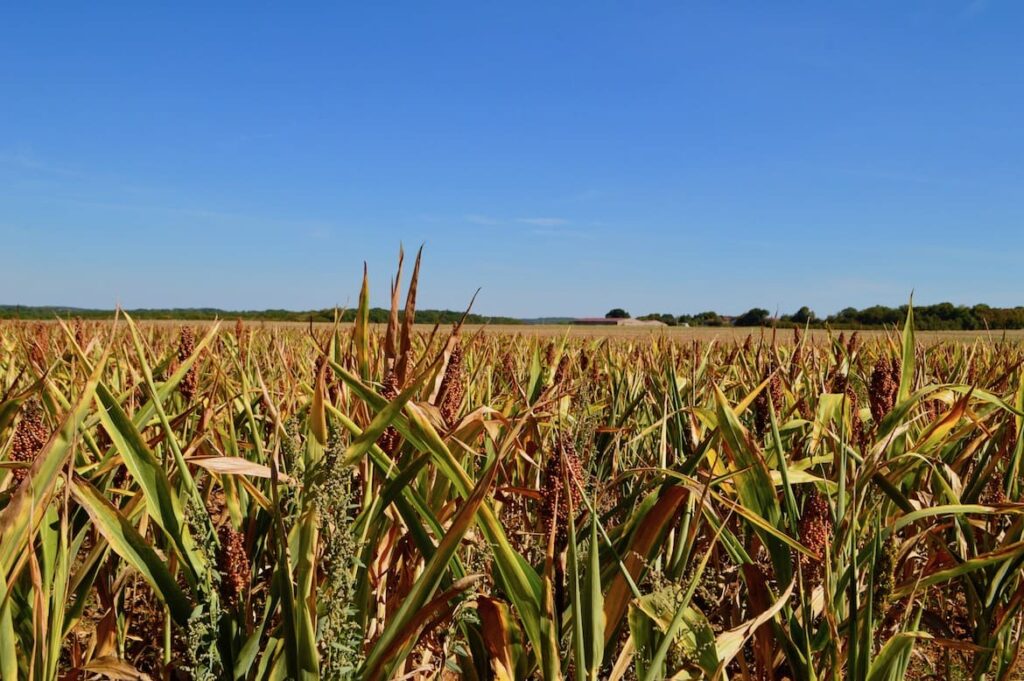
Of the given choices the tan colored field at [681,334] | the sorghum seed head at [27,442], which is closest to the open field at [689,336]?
the tan colored field at [681,334]

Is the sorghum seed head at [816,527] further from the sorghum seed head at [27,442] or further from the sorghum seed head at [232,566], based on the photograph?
the sorghum seed head at [27,442]

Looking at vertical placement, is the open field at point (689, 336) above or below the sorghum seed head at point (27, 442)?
above

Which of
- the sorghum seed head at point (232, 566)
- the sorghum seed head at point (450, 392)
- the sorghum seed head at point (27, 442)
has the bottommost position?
the sorghum seed head at point (232, 566)

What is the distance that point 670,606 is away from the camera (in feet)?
3.36

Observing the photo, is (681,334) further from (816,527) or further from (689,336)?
(816,527)

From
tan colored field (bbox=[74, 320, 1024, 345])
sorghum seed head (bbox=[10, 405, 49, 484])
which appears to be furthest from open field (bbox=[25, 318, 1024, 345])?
sorghum seed head (bbox=[10, 405, 49, 484])

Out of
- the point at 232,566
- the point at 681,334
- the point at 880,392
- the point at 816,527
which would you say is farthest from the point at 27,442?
the point at 681,334

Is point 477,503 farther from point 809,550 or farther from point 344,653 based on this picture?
point 809,550

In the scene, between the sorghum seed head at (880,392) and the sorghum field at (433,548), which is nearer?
the sorghum field at (433,548)

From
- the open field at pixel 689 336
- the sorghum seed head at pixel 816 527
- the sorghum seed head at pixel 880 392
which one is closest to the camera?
the sorghum seed head at pixel 816 527

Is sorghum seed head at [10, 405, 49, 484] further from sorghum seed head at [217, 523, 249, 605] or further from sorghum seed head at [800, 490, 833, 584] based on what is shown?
sorghum seed head at [800, 490, 833, 584]

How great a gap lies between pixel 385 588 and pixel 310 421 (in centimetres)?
57

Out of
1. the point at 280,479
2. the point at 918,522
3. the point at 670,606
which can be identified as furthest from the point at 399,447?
the point at 918,522

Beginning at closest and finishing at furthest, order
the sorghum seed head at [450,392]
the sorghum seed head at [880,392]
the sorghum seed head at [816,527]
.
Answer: the sorghum seed head at [816,527] < the sorghum seed head at [450,392] < the sorghum seed head at [880,392]
